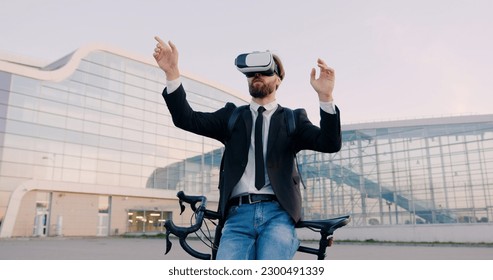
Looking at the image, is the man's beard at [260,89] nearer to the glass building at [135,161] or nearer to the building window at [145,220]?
the glass building at [135,161]

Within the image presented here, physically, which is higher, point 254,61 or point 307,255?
point 254,61

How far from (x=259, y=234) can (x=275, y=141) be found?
463mm

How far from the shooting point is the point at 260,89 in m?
2.44

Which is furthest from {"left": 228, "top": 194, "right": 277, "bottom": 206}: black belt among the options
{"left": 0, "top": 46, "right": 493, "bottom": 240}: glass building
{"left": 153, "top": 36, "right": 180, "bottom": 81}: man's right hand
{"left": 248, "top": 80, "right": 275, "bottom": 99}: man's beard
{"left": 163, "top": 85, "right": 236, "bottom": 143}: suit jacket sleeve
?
{"left": 0, "top": 46, "right": 493, "bottom": 240}: glass building

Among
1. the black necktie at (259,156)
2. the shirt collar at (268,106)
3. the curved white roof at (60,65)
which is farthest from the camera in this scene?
the curved white roof at (60,65)

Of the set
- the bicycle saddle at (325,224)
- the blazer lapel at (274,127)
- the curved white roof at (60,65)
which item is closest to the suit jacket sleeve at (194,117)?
the blazer lapel at (274,127)

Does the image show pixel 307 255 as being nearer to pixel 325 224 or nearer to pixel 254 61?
pixel 325 224

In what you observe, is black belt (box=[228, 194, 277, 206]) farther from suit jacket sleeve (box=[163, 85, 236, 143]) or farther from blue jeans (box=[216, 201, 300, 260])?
suit jacket sleeve (box=[163, 85, 236, 143])

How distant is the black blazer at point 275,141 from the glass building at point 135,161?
3114cm

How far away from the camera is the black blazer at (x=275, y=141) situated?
7.29 ft

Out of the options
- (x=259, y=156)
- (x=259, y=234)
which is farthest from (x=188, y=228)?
(x=259, y=156)

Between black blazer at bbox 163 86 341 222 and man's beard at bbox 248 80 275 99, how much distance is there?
0.11 meters

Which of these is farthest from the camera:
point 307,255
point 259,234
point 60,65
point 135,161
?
point 135,161

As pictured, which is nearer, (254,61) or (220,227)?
(254,61)
